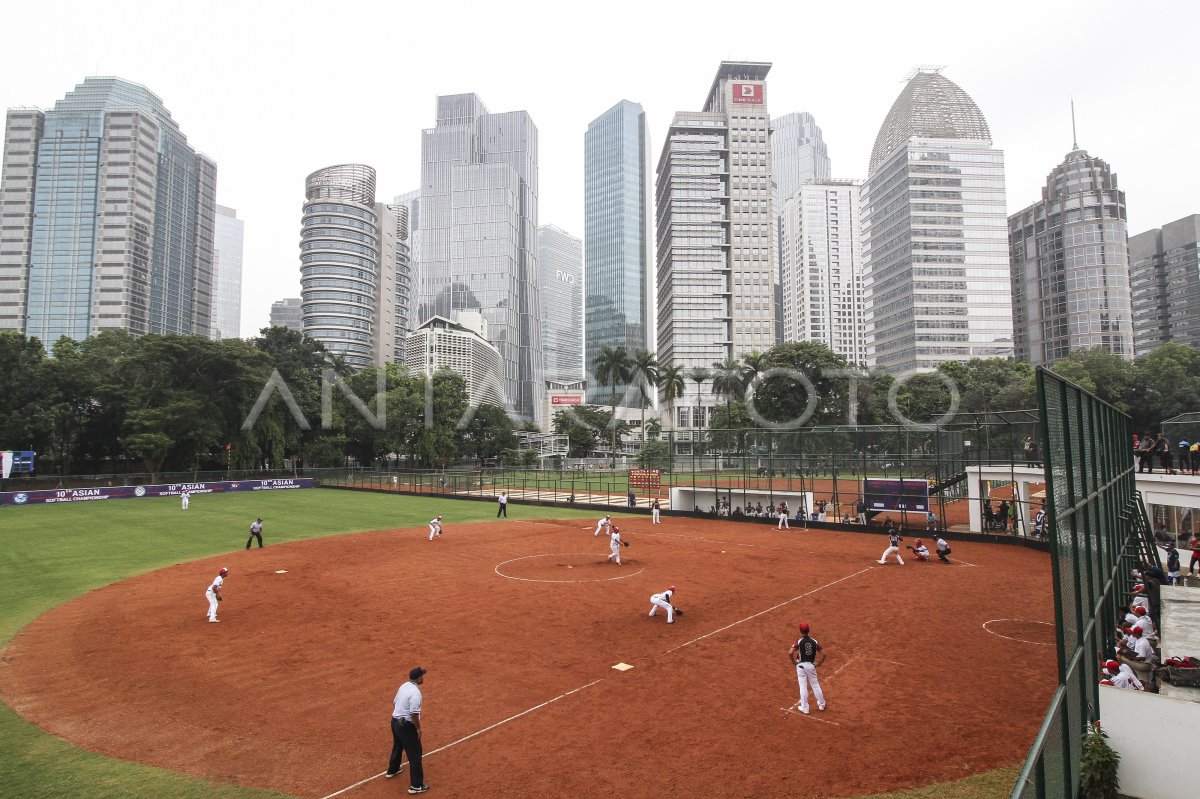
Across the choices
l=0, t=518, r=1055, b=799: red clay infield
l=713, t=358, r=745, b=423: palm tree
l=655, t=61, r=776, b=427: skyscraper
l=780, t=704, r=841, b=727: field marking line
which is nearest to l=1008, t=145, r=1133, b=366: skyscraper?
l=655, t=61, r=776, b=427: skyscraper

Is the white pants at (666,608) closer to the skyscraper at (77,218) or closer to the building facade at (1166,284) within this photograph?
the skyscraper at (77,218)

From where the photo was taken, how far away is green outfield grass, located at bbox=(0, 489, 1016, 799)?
8953 mm

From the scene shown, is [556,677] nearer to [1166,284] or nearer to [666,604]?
[666,604]

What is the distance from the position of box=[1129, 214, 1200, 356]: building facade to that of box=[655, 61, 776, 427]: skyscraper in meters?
96.9

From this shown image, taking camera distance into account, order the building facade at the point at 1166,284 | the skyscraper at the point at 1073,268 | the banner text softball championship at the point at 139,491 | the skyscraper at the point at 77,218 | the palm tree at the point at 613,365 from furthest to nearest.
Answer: the building facade at the point at 1166,284 < the skyscraper at the point at 77,218 < the skyscraper at the point at 1073,268 < the palm tree at the point at 613,365 < the banner text softball championship at the point at 139,491

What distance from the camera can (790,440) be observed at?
139ft

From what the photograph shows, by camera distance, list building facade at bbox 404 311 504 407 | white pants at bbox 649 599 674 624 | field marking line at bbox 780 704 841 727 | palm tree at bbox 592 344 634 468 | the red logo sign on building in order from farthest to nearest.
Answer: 1. building facade at bbox 404 311 504 407
2. the red logo sign on building
3. palm tree at bbox 592 344 634 468
4. white pants at bbox 649 599 674 624
5. field marking line at bbox 780 704 841 727

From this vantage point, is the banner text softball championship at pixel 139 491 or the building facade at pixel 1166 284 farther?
the building facade at pixel 1166 284

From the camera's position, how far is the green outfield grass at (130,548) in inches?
352

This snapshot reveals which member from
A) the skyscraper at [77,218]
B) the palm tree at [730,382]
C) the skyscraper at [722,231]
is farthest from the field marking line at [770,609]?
the skyscraper at [77,218]

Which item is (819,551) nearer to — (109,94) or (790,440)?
(790,440)

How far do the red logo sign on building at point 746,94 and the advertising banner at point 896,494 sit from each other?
13527 cm

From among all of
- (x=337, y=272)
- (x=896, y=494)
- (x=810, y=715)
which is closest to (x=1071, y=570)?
(x=810, y=715)

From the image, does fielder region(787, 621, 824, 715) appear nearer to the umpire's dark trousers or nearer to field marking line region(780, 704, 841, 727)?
field marking line region(780, 704, 841, 727)
